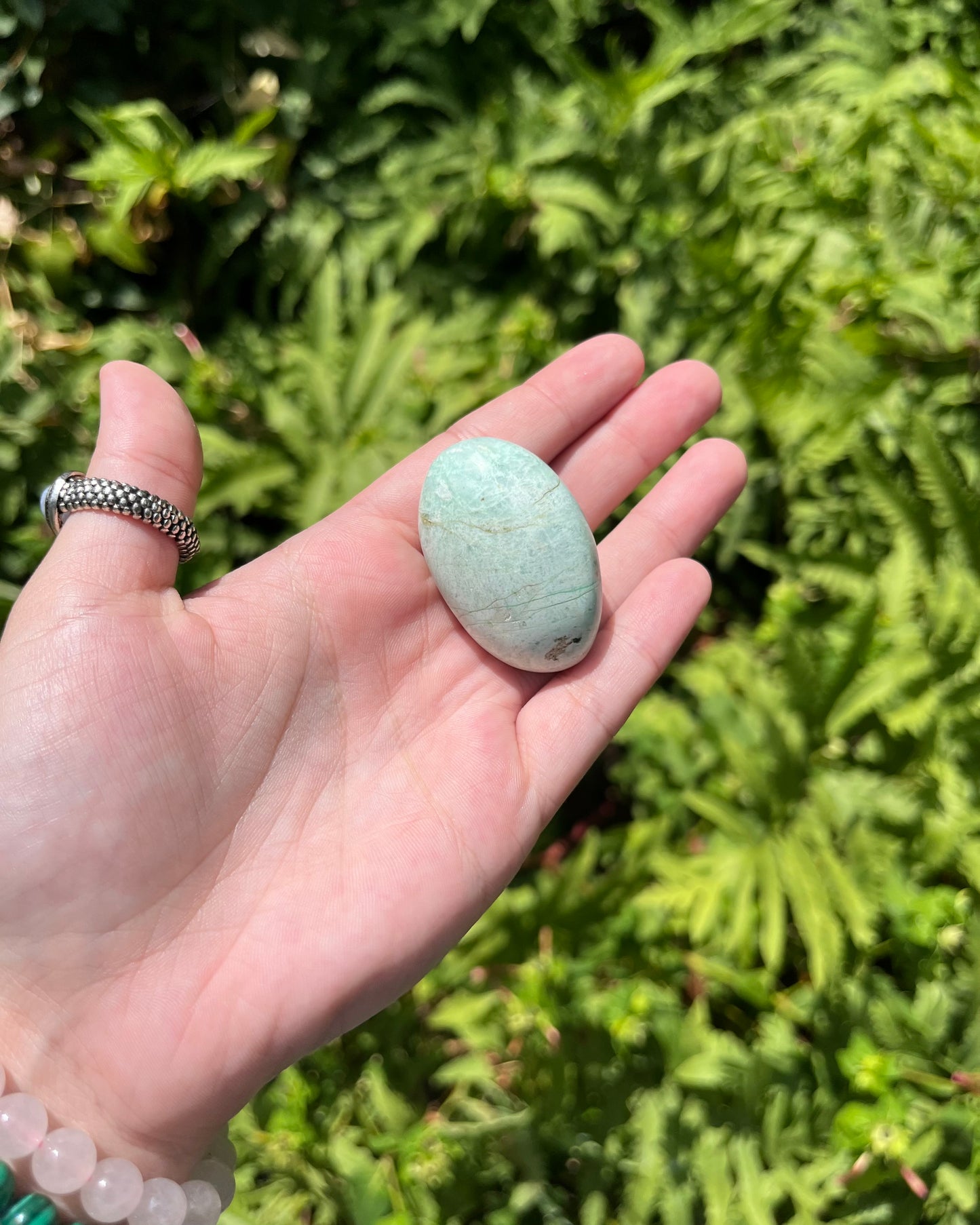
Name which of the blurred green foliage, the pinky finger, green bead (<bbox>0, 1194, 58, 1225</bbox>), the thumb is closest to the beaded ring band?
green bead (<bbox>0, 1194, 58, 1225</bbox>)

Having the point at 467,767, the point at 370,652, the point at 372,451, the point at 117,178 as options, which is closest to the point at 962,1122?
the point at 467,767

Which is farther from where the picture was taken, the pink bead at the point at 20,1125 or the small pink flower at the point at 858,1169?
the small pink flower at the point at 858,1169

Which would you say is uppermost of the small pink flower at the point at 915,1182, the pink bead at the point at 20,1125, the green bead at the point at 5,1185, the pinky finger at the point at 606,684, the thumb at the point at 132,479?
the thumb at the point at 132,479

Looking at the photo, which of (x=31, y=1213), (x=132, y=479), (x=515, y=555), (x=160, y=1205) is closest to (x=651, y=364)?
(x=515, y=555)

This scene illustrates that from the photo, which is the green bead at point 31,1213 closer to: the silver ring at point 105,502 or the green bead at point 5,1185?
the green bead at point 5,1185

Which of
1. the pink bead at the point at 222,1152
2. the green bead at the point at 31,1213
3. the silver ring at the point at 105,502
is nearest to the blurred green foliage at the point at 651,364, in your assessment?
the pink bead at the point at 222,1152

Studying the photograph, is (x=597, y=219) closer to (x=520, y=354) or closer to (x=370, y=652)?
(x=520, y=354)
